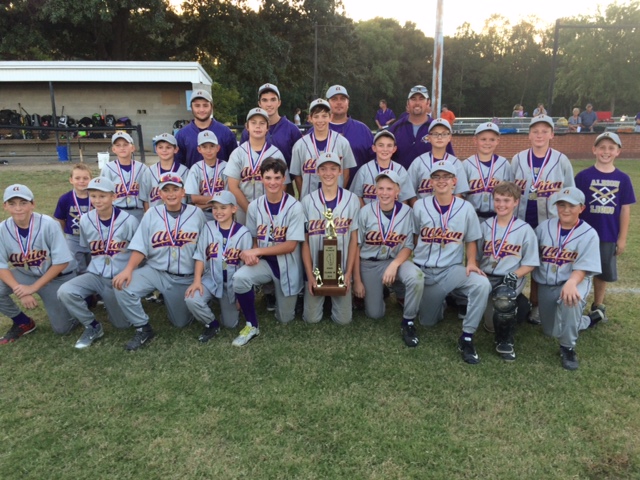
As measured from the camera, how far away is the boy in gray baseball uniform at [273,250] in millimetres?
4227

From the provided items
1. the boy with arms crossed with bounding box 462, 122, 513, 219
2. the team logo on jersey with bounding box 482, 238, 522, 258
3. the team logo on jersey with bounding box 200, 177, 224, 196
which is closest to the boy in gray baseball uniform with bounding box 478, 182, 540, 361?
the team logo on jersey with bounding box 482, 238, 522, 258

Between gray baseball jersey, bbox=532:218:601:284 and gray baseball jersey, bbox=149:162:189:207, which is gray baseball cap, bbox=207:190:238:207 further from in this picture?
gray baseball jersey, bbox=532:218:601:284

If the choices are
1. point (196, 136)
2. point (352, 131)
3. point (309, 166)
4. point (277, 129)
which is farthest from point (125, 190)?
point (352, 131)

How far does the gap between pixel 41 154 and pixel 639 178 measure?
67.5 feet

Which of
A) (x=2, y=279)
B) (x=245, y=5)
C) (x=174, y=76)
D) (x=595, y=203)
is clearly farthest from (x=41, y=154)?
(x=595, y=203)

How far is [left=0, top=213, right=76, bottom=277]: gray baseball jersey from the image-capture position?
4156 mm

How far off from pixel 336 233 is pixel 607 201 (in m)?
2.49

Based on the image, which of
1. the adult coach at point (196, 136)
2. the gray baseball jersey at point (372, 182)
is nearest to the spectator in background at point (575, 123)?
the gray baseball jersey at point (372, 182)

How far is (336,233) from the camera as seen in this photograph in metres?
4.39

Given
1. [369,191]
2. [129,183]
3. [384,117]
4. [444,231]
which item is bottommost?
[444,231]

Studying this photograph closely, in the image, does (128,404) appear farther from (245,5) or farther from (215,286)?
(245,5)

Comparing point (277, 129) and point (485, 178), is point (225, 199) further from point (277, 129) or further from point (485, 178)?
point (485, 178)

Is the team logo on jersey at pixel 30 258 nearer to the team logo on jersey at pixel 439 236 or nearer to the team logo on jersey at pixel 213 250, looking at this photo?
the team logo on jersey at pixel 213 250

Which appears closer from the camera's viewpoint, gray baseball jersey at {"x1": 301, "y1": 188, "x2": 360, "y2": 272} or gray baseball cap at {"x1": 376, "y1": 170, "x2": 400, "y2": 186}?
gray baseball cap at {"x1": 376, "y1": 170, "x2": 400, "y2": 186}
